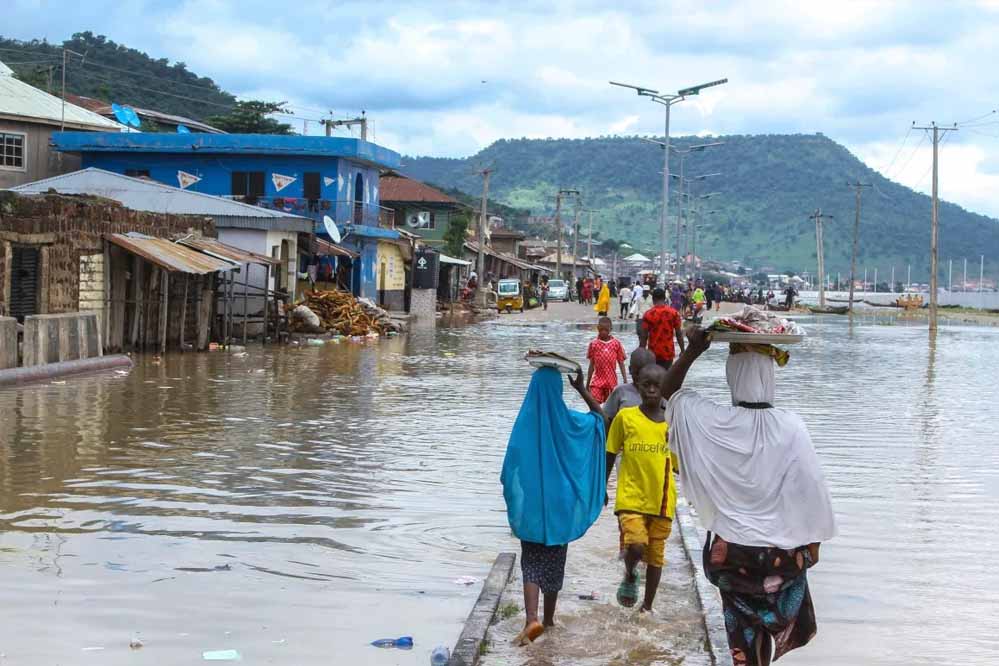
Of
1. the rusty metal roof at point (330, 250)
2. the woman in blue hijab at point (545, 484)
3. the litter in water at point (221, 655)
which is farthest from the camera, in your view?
the rusty metal roof at point (330, 250)

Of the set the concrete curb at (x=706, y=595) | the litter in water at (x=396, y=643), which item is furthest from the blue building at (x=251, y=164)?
the litter in water at (x=396, y=643)

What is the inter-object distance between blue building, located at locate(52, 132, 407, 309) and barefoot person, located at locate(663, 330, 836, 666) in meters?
41.1

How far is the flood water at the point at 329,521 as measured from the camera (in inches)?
272

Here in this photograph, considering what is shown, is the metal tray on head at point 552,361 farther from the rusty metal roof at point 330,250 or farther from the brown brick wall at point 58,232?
the rusty metal roof at point 330,250

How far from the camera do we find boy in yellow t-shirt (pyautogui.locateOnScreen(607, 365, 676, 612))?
709 centimetres

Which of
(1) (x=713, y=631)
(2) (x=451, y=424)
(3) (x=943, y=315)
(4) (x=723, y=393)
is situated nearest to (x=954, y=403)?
(4) (x=723, y=393)

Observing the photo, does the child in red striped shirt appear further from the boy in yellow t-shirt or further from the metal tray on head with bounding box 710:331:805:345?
the metal tray on head with bounding box 710:331:805:345

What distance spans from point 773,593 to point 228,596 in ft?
11.3

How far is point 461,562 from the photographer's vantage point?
852 cm

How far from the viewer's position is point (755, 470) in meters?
5.29

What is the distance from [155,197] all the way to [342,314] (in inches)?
236

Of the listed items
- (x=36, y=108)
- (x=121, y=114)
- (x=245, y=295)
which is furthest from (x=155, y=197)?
(x=121, y=114)

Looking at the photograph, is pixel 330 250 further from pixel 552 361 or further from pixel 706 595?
pixel 552 361

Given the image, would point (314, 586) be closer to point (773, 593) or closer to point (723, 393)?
point (773, 593)
